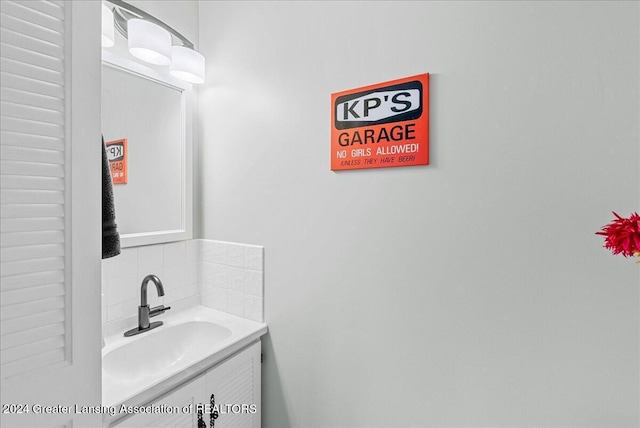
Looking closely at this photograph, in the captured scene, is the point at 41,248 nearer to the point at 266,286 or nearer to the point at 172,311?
the point at 266,286

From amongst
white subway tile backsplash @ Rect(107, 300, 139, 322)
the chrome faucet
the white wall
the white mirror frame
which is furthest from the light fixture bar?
white subway tile backsplash @ Rect(107, 300, 139, 322)

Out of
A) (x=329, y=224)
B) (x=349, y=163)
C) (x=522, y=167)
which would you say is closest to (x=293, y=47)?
(x=349, y=163)

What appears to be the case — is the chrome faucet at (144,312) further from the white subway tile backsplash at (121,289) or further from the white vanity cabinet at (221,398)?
the white vanity cabinet at (221,398)

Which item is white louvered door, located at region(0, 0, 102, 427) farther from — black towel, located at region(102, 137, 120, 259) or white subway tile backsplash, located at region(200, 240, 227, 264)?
white subway tile backsplash, located at region(200, 240, 227, 264)

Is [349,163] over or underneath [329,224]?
over

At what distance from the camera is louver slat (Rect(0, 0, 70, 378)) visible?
0.58 metres

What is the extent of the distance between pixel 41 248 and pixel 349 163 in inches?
35.9

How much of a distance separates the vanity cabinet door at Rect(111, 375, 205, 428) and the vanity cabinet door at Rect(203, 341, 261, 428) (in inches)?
1.9

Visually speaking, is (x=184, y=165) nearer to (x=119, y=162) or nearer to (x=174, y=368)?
(x=119, y=162)

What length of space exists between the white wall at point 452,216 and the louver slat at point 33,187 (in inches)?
33.1

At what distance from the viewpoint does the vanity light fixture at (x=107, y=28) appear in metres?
1.24

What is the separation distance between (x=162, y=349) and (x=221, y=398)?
371 mm

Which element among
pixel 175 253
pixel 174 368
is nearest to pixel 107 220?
pixel 174 368

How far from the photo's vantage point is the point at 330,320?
1303 millimetres
